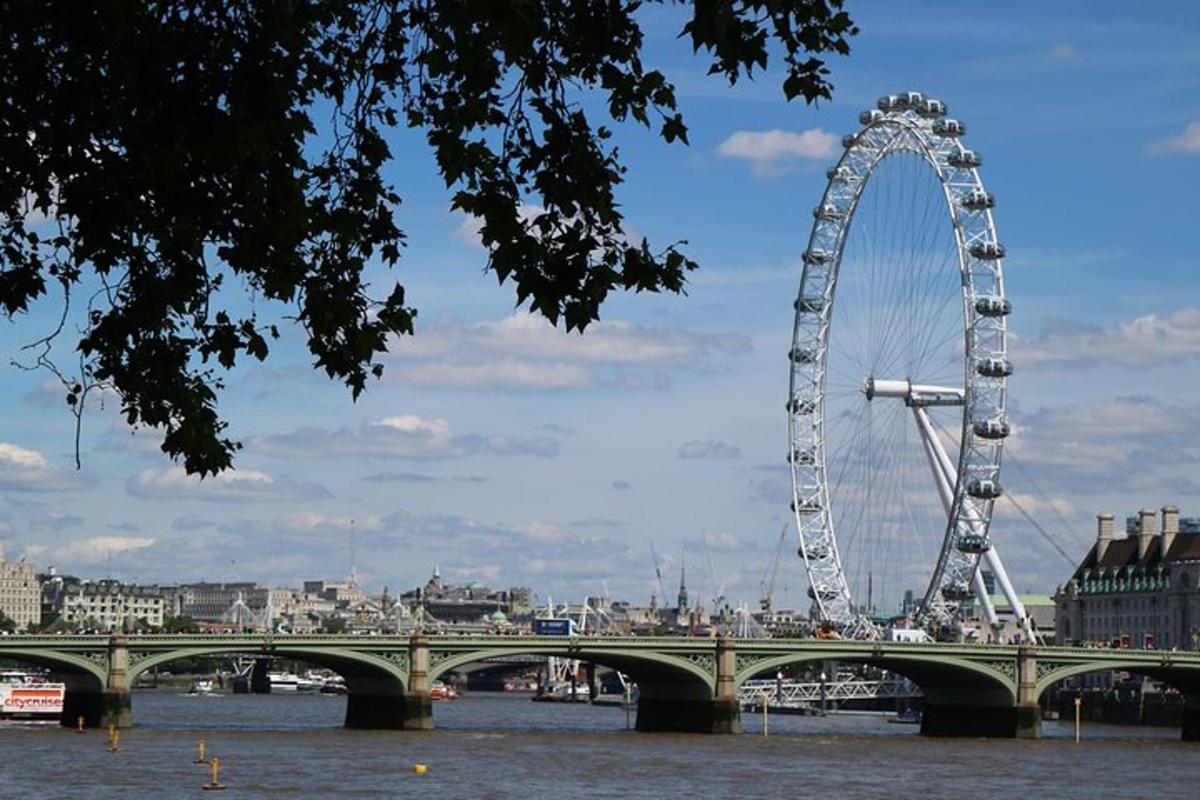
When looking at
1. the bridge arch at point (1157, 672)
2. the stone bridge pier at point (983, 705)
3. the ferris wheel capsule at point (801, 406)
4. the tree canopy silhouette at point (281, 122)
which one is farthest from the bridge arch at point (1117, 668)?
the tree canopy silhouette at point (281, 122)

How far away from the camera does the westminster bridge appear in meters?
79.8

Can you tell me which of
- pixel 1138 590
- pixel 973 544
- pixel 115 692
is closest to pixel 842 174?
pixel 973 544

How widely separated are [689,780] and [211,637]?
28.2 meters

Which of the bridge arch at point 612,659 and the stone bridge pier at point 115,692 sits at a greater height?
the bridge arch at point 612,659

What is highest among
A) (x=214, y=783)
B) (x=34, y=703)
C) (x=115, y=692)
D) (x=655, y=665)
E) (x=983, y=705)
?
(x=655, y=665)

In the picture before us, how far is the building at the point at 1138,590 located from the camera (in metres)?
146

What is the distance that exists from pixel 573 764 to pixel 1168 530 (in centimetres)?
9647

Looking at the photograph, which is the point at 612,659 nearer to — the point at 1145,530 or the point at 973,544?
the point at 973,544

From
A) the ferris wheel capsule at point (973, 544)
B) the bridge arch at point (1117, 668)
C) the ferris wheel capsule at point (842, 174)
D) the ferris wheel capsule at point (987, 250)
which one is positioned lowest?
the bridge arch at point (1117, 668)

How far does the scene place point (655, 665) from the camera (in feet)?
281

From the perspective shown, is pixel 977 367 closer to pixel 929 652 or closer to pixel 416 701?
pixel 929 652

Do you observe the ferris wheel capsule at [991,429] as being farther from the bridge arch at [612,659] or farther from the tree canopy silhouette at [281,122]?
the tree canopy silhouette at [281,122]

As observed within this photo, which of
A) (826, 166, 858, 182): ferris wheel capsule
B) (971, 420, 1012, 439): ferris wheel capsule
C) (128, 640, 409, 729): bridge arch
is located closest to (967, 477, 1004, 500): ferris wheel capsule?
(971, 420, 1012, 439): ferris wheel capsule

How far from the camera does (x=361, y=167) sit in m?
15.3
